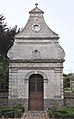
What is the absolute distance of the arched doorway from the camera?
25.2 m

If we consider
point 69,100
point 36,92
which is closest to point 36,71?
point 36,92

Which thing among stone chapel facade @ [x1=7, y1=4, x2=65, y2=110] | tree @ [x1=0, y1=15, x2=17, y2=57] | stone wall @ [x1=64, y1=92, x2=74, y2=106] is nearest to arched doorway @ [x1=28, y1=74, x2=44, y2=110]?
stone chapel facade @ [x1=7, y1=4, x2=65, y2=110]

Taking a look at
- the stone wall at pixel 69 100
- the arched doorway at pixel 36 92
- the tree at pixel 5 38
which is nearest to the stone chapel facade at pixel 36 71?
the arched doorway at pixel 36 92

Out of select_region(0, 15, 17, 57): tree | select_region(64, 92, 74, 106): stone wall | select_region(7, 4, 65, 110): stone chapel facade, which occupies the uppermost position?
select_region(0, 15, 17, 57): tree

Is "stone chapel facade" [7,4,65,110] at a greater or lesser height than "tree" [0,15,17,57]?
lesser

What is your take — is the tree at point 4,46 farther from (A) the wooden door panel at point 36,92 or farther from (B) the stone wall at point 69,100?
(B) the stone wall at point 69,100

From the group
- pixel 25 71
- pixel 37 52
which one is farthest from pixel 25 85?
pixel 37 52

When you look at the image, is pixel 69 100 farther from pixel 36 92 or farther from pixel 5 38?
pixel 5 38

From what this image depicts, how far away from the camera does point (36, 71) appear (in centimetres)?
2522

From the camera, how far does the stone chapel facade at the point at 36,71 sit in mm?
25047

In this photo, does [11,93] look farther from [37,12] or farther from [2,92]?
[37,12]

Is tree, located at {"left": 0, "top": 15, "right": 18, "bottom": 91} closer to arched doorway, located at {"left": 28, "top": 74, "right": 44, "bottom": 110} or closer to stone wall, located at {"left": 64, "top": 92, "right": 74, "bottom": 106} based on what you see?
arched doorway, located at {"left": 28, "top": 74, "right": 44, "bottom": 110}

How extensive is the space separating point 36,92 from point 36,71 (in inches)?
71.1

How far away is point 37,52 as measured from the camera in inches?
1006
